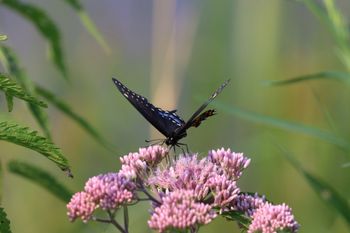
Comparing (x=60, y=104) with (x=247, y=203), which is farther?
(x=60, y=104)

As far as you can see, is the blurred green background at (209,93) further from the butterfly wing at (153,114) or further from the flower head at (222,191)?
the flower head at (222,191)

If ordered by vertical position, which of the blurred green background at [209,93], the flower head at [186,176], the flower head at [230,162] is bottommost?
the flower head at [186,176]

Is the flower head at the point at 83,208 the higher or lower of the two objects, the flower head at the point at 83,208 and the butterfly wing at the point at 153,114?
the lower

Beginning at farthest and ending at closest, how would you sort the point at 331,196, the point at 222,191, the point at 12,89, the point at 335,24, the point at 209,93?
the point at 209,93, the point at 335,24, the point at 331,196, the point at 222,191, the point at 12,89

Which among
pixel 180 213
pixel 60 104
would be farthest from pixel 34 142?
pixel 60 104

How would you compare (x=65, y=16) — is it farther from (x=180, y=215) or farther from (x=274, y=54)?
(x=180, y=215)

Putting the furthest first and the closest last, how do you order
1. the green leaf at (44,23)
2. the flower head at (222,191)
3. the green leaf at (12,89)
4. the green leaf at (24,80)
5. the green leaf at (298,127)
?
the green leaf at (298,127), the green leaf at (44,23), the green leaf at (24,80), the flower head at (222,191), the green leaf at (12,89)

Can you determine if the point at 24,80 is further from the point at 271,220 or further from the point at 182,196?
the point at 271,220

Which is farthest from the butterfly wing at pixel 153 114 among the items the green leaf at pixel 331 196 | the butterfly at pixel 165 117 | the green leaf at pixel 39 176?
Answer: the green leaf at pixel 331 196
